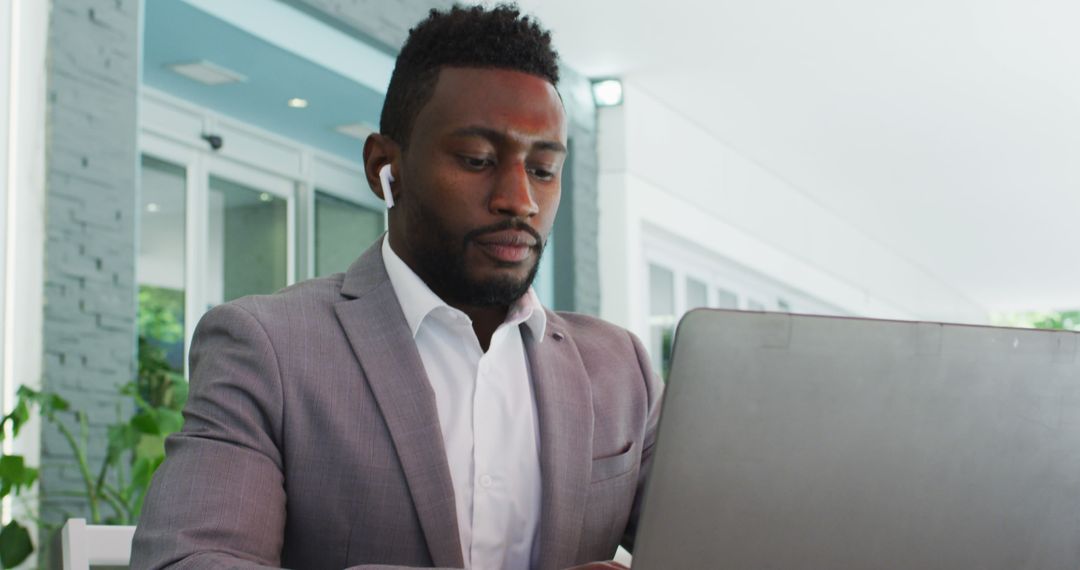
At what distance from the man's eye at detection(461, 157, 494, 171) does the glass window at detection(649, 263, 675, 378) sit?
578 cm

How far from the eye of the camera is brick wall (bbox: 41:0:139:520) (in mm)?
3221

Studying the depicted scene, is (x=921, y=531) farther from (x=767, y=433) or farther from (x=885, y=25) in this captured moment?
(x=885, y=25)

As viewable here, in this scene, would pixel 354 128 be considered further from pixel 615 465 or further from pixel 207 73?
pixel 615 465

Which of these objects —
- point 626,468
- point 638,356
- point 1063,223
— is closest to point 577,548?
point 626,468

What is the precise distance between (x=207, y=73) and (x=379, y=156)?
3.72m

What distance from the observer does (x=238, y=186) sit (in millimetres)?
5531

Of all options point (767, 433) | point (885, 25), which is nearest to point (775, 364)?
point (767, 433)

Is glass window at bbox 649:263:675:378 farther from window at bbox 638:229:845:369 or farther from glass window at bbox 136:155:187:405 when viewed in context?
glass window at bbox 136:155:187:405

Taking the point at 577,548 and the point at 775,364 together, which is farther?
the point at 577,548

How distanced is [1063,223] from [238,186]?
23.4ft

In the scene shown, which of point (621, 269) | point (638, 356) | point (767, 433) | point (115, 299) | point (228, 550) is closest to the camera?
→ point (767, 433)

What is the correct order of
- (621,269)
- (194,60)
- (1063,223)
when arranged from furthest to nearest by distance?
(1063,223)
(621,269)
(194,60)

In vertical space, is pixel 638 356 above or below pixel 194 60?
below

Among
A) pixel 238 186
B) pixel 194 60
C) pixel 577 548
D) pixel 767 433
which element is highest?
pixel 194 60
